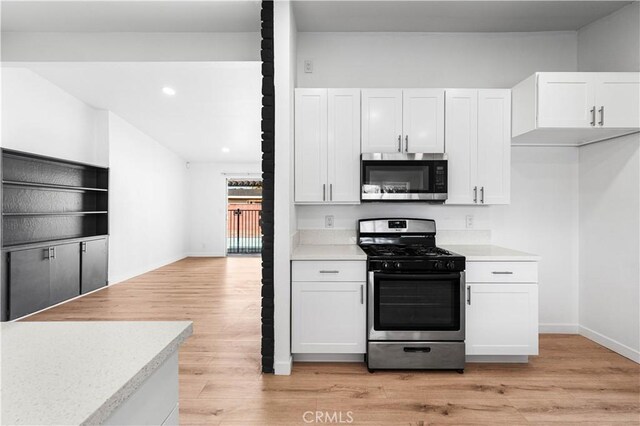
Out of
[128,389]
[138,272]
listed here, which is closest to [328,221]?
[128,389]

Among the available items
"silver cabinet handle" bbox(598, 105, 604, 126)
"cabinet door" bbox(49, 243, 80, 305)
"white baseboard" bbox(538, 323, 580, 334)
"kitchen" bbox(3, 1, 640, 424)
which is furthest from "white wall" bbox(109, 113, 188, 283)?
"silver cabinet handle" bbox(598, 105, 604, 126)

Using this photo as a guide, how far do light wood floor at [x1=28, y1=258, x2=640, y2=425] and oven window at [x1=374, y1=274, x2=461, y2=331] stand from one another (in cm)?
37

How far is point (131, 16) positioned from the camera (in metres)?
3.21

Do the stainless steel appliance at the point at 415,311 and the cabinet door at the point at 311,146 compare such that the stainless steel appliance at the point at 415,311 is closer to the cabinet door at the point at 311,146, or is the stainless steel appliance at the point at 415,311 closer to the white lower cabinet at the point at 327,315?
the white lower cabinet at the point at 327,315

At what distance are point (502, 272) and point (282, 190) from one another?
1813 millimetres

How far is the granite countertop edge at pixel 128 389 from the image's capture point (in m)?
0.60

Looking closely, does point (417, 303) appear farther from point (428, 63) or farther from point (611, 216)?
point (428, 63)

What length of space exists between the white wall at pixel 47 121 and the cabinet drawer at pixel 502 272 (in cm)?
507

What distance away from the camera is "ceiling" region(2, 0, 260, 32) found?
303 centimetres

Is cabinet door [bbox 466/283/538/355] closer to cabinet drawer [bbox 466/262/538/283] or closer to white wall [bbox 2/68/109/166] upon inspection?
cabinet drawer [bbox 466/262/538/283]

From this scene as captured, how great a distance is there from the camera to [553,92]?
291cm

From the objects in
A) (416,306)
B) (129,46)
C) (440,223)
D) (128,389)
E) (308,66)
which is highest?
(129,46)

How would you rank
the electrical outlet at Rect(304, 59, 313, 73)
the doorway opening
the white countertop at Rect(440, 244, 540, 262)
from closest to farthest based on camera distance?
the white countertop at Rect(440, 244, 540, 262) < the electrical outlet at Rect(304, 59, 313, 73) < the doorway opening

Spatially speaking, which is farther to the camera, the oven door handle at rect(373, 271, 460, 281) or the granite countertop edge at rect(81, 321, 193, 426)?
the oven door handle at rect(373, 271, 460, 281)
